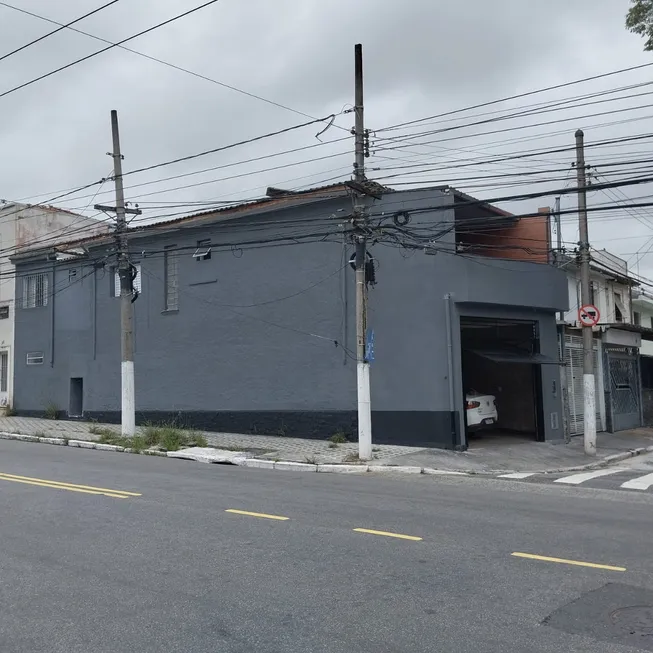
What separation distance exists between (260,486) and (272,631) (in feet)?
22.5

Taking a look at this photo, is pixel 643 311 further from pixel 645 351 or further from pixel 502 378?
pixel 502 378

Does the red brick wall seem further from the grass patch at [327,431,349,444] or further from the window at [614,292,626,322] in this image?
the window at [614,292,626,322]

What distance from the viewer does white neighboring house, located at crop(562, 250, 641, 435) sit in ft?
74.8

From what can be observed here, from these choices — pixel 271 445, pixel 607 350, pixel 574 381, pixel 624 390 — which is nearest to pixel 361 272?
pixel 271 445

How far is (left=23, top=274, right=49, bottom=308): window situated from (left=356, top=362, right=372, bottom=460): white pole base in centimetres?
1557

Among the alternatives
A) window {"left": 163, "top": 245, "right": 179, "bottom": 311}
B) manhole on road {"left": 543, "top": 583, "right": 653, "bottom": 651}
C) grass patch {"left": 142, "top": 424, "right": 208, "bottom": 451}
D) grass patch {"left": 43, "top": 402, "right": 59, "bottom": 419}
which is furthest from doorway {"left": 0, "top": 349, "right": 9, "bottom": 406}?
manhole on road {"left": 543, "top": 583, "right": 653, "bottom": 651}

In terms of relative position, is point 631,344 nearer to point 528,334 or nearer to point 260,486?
point 528,334

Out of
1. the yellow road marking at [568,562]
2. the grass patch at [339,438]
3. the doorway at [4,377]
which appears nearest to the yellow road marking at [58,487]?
the yellow road marking at [568,562]

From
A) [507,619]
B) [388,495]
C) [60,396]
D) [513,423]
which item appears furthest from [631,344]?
[507,619]

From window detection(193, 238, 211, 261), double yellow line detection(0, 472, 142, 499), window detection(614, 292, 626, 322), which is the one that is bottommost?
double yellow line detection(0, 472, 142, 499)

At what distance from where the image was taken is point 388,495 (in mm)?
10938

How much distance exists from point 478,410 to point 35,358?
666 inches

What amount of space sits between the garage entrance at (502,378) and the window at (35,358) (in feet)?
51.2

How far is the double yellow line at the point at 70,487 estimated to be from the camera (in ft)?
34.5
